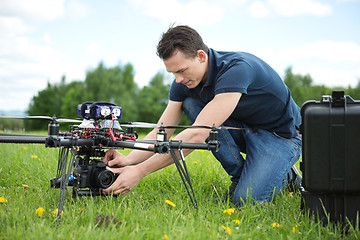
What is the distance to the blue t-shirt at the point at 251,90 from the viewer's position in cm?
313

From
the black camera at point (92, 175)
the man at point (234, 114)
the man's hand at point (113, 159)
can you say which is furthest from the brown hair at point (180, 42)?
the black camera at point (92, 175)

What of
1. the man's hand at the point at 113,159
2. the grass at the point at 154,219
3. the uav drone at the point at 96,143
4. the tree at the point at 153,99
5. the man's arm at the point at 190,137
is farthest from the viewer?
the tree at the point at 153,99

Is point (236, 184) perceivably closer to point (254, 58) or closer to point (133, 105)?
point (254, 58)

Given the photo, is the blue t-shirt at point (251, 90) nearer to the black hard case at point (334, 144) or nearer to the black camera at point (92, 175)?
the black hard case at point (334, 144)

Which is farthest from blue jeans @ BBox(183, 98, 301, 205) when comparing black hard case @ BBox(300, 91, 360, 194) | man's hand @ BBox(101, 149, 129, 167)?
man's hand @ BBox(101, 149, 129, 167)

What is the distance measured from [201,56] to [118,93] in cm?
4389

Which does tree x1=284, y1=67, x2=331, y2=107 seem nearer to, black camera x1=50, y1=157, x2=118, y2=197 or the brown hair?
the brown hair

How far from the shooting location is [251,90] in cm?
339

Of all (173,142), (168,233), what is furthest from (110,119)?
(168,233)

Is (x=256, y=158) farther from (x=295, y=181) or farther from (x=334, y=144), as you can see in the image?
(x=334, y=144)

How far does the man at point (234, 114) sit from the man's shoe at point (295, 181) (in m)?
0.07

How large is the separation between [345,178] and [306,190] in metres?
0.32

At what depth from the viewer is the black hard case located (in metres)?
2.36

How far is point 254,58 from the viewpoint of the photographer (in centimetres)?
349
